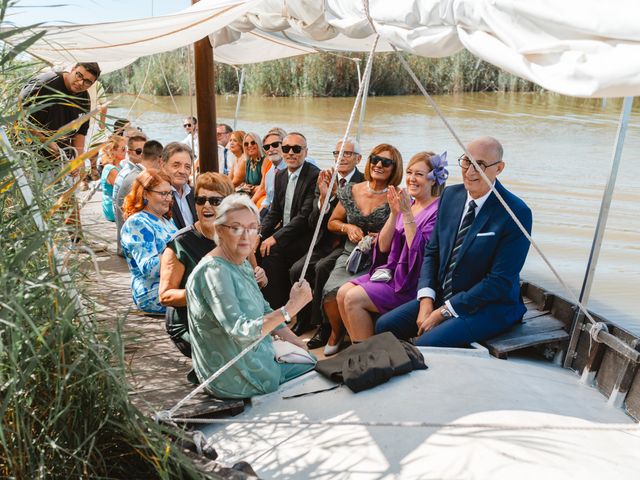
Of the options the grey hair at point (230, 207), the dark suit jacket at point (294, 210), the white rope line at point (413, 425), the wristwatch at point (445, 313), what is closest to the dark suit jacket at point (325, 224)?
the dark suit jacket at point (294, 210)

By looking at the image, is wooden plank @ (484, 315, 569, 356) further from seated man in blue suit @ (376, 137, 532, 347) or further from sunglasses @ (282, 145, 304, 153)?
sunglasses @ (282, 145, 304, 153)

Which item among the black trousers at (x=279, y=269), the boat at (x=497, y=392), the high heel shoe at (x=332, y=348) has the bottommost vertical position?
the high heel shoe at (x=332, y=348)

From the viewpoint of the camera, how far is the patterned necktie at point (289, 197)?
214 inches

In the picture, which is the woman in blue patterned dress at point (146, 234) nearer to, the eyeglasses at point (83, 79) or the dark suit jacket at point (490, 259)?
the eyeglasses at point (83, 79)

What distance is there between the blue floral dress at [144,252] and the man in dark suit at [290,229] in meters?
1.25

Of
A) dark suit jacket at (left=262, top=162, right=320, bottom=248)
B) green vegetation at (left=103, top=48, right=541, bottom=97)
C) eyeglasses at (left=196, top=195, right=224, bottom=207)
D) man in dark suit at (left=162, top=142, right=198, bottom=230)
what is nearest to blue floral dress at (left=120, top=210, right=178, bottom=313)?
eyeglasses at (left=196, top=195, right=224, bottom=207)

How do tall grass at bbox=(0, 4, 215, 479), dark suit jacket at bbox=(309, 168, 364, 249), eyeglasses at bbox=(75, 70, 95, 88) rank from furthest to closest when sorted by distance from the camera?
dark suit jacket at bbox=(309, 168, 364, 249) → eyeglasses at bbox=(75, 70, 95, 88) → tall grass at bbox=(0, 4, 215, 479)

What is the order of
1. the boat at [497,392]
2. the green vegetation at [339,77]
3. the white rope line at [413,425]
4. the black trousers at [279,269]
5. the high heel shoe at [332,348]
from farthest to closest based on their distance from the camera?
the green vegetation at [339,77] → the black trousers at [279,269] → the high heel shoe at [332,348] → the white rope line at [413,425] → the boat at [497,392]

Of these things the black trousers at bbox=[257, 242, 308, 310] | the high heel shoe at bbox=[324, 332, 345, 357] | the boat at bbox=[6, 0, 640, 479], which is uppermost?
the boat at bbox=[6, 0, 640, 479]

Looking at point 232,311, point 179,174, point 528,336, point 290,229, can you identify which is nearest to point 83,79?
point 179,174

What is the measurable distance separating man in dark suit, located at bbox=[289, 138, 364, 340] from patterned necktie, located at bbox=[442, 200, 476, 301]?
1.19m

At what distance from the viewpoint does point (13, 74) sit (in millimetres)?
2871

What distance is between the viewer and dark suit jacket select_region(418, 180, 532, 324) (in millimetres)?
3537

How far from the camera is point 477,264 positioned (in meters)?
3.62
